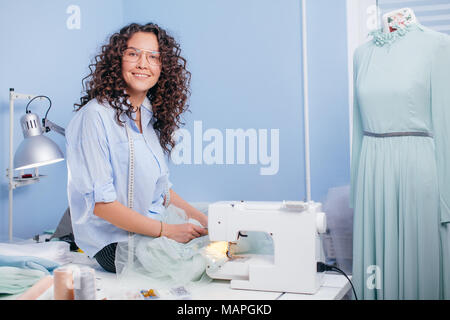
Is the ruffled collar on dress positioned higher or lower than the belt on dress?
higher

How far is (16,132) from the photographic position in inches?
94.4

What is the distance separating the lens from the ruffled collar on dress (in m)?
1.89

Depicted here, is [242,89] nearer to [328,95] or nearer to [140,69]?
[328,95]

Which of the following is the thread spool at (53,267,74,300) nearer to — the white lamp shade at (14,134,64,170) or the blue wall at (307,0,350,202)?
the white lamp shade at (14,134,64,170)

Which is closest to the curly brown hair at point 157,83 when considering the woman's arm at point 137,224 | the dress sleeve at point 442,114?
the woman's arm at point 137,224

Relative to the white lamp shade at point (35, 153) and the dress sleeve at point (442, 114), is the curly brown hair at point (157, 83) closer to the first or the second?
the white lamp shade at point (35, 153)

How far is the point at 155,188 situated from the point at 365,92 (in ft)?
2.94

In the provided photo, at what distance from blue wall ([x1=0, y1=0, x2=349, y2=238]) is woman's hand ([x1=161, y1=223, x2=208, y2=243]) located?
0.87m

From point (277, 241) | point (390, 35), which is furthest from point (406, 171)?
point (277, 241)

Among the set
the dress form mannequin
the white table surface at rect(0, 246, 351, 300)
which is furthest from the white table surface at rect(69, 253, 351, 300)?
the dress form mannequin

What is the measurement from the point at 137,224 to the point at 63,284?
1.61ft

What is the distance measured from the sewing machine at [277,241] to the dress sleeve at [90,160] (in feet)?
1.33
